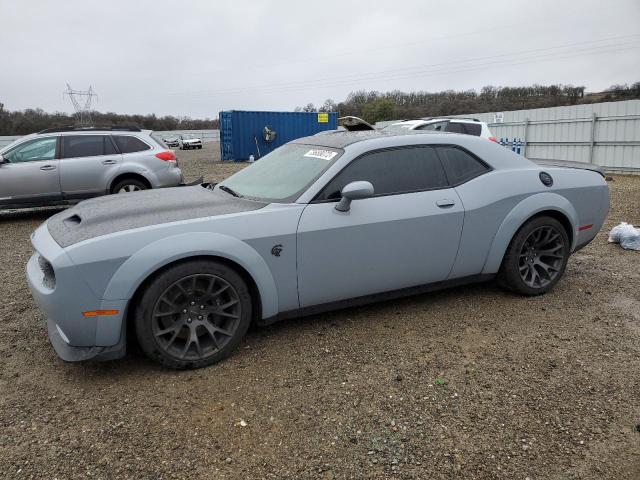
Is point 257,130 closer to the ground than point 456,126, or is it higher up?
higher up

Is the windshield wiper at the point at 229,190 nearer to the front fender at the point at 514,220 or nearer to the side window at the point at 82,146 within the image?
the front fender at the point at 514,220

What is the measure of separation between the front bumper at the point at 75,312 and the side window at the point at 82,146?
6.42 metres

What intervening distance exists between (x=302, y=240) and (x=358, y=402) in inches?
43.8

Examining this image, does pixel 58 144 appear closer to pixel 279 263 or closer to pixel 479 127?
pixel 279 263

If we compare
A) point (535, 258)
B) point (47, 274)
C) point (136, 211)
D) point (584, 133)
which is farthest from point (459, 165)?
point (584, 133)

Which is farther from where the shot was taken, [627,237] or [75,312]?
[627,237]

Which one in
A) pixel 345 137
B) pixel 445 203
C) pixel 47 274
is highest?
pixel 345 137

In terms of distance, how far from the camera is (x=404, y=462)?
227cm

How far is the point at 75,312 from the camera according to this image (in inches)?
109

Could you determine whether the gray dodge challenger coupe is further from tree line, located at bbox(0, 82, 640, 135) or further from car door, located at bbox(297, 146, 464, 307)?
tree line, located at bbox(0, 82, 640, 135)

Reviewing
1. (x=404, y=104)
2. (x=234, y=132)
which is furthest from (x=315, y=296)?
(x=404, y=104)

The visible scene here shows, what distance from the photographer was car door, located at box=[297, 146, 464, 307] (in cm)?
334

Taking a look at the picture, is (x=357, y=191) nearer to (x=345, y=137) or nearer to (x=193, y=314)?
(x=345, y=137)

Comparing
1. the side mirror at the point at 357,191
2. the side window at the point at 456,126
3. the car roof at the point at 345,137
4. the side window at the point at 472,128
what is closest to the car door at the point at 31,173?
the car roof at the point at 345,137
